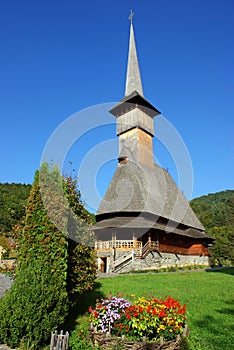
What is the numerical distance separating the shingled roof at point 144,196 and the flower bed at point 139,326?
49.8 feet

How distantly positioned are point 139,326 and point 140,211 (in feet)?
51.2

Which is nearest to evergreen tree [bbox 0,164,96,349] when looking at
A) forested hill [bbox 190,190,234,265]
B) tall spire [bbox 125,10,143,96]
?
tall spire [bbox 125,10,143,96]

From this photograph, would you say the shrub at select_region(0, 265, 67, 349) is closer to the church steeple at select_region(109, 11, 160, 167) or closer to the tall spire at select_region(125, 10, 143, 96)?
the church steeple at select_region(109, 11, 160, 167)

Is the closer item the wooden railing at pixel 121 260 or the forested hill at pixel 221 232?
the wooden railing at pixel 121 260

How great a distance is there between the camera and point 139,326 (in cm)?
505

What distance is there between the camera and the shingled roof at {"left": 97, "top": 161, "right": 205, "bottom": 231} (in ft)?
70.4

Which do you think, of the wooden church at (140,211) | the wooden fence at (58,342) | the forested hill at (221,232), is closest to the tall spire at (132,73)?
the wooden church at (140,211)

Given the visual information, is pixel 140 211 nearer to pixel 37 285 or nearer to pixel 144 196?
pixel 144 196

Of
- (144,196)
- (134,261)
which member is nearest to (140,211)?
(144,196)

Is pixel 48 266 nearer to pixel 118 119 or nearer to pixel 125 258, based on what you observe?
pixel 125 258

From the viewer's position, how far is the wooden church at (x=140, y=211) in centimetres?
1988

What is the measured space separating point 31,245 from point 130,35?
36.4 metres

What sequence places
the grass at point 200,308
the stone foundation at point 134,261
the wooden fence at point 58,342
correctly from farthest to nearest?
the stone foundation at point 134,261 → the grass at point 200,308 → the wooden fence at point 58,342

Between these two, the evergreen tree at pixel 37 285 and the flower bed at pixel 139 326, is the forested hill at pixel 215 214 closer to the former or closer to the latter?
the flower bed at pixel 139 326
